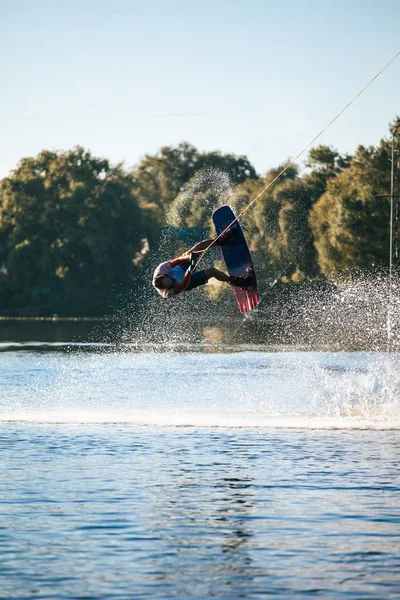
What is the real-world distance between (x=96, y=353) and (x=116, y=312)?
4139 centimetres

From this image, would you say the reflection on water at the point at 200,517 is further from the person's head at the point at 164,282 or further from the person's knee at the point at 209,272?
the person's knee at the point at 209,272

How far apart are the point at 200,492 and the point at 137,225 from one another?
71.2 m

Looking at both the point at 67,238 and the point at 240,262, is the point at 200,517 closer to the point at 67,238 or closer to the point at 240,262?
the point at 240,262

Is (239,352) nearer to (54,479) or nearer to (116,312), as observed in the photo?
(54,479)

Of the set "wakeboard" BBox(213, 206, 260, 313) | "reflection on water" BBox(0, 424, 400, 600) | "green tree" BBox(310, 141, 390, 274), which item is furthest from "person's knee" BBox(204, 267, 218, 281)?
"green tree" BBox(310, 141, 390, 274)

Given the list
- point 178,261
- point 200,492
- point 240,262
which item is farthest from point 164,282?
point 200,492

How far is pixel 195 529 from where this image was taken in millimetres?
10414

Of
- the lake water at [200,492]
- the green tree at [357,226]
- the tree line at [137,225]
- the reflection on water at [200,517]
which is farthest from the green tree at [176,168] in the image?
the reflection on water at [200,517]

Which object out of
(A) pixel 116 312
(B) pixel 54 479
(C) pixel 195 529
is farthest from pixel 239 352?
(A) pixel 116 312

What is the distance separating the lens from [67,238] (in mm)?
81188

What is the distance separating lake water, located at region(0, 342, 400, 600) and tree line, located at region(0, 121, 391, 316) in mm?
39363

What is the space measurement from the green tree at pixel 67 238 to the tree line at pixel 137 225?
77 millimetres

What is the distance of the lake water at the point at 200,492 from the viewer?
8.76 meters

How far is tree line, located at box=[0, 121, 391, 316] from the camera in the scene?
64.3 metres
